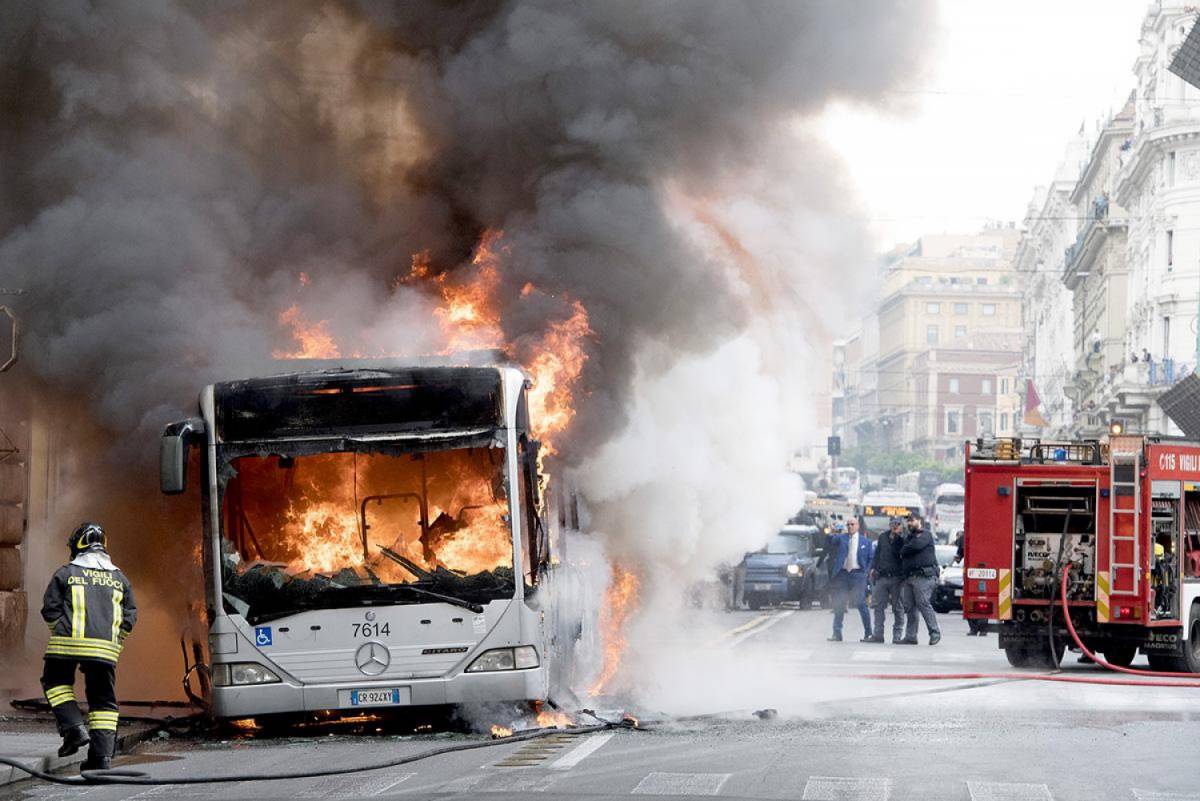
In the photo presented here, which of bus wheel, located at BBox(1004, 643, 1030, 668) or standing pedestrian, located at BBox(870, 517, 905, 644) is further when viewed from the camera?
standing pedestrian, located at BBox(870, 517, 905, 644)

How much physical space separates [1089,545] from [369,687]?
955 centimetres

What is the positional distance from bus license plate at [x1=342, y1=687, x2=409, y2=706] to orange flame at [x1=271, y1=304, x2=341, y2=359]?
15.8 feet

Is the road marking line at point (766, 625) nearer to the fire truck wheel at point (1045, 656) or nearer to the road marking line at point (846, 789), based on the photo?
the fire truck wheel at point (1045, 656)

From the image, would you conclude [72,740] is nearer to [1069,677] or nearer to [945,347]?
[1069,677]

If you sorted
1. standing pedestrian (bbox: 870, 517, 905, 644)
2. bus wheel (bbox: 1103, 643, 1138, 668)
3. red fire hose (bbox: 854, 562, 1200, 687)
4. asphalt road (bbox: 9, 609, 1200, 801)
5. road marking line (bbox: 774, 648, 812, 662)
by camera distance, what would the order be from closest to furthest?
asphalt road (bbox: 9, 609, 1200, 801) < red fire hose (bbox: 854, 562, 1200, 687) < bus wheel (bbox: 1103, 643, 1138, 668) < road marking line (bbox: 774, 648, 812, 662) < standing pedestrian (bbox: 870, 517, 905, 644)

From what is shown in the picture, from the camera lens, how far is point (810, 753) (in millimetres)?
11148

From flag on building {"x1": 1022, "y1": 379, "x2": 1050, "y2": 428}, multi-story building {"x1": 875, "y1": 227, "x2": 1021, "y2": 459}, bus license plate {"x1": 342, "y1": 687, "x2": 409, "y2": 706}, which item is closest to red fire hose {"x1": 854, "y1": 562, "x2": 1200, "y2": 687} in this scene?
bus license plate {"x1": 342, "y1": 687, "x2": 409, "y2": 706}

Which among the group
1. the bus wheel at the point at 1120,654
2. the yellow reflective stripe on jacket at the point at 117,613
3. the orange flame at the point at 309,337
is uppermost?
the orange flame at the point at 309,337

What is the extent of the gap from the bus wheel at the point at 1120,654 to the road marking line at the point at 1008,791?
9848mm

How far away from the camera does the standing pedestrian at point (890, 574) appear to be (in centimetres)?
2370

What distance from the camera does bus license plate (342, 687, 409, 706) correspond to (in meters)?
12.0

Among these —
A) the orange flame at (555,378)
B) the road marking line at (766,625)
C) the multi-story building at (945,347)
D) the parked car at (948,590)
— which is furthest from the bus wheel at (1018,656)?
the multi-story building at (945,347)

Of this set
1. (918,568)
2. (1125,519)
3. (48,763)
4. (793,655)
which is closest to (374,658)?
(48,763)

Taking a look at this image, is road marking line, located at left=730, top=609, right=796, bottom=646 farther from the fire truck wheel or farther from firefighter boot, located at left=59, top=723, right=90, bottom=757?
firefighter boot, located at left=59, top=723, right=90, bottom=757
